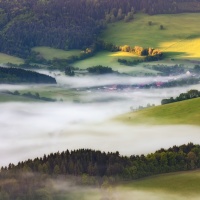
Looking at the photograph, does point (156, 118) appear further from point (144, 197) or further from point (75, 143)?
point (144, 197)

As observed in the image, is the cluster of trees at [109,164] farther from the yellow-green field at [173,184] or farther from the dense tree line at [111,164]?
the yellow-green field at [173,184]

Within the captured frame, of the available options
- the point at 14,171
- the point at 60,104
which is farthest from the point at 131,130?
the point at 60,104

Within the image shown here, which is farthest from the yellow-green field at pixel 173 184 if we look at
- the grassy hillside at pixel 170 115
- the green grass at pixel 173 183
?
the grassy hillside at pixel 170 115

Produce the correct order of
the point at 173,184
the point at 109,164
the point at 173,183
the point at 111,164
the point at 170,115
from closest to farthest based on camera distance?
the point at 173,184
the point at 173,183
the point at 109,164
the point at 111,164
the point at 170,115

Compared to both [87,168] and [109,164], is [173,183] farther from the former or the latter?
[87,168]

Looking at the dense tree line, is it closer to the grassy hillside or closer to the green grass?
the green grass

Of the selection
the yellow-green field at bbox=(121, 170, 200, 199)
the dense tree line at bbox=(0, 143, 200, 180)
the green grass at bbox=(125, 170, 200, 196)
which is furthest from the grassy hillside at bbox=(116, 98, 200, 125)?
the yellow-green field at bbox=(121, 170, 200, 199)

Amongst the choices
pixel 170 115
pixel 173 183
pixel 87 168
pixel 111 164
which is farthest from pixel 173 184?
pixel 170 115
